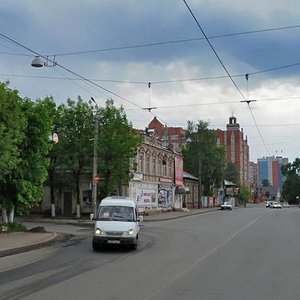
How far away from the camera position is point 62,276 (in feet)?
40.0

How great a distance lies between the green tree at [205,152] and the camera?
8712 centimetres

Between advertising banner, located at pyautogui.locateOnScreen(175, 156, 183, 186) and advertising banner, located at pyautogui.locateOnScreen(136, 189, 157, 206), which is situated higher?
advertising banner, located at pyautogui.locateOnScreen(175, 156, 183, 186)

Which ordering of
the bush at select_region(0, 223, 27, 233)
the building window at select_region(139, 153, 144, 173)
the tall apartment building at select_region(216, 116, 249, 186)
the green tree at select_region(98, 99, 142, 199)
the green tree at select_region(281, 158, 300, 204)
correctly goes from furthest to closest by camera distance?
the tall apartment building at select_region(216, 116, 249, 186) < the green tree at select_region(281, 158, 300, 204) < the building window at select_region(139, 153, 144, 173) < the green tree at select_region(98, 99, 142, 199) < the bush at select_region(0, 223, 27, 233)

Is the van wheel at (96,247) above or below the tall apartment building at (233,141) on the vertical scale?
below

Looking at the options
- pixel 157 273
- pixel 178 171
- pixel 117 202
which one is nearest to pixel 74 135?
pixel 117 202

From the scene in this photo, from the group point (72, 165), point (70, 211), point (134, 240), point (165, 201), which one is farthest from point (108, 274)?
point (165, 201)

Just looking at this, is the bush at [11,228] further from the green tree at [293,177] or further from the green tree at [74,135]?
the green tree at [293,177]

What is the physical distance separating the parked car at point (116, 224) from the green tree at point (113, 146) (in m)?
21.8

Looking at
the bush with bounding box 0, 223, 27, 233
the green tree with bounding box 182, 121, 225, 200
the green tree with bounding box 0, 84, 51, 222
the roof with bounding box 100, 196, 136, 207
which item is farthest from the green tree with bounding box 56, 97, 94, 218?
the green tree with bounding box 182, 121, 225, 200

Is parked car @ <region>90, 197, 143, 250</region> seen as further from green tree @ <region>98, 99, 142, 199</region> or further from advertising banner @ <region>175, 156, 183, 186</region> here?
advertising banner @ <region>175, 156, 183, 186</region>

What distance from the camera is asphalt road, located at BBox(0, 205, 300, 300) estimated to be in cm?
966

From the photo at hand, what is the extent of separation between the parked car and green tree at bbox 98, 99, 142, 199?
21.8m

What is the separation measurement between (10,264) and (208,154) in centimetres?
7442

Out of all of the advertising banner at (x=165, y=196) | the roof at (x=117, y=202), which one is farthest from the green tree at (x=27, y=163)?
the advertising banner at (x=165, y=196)
